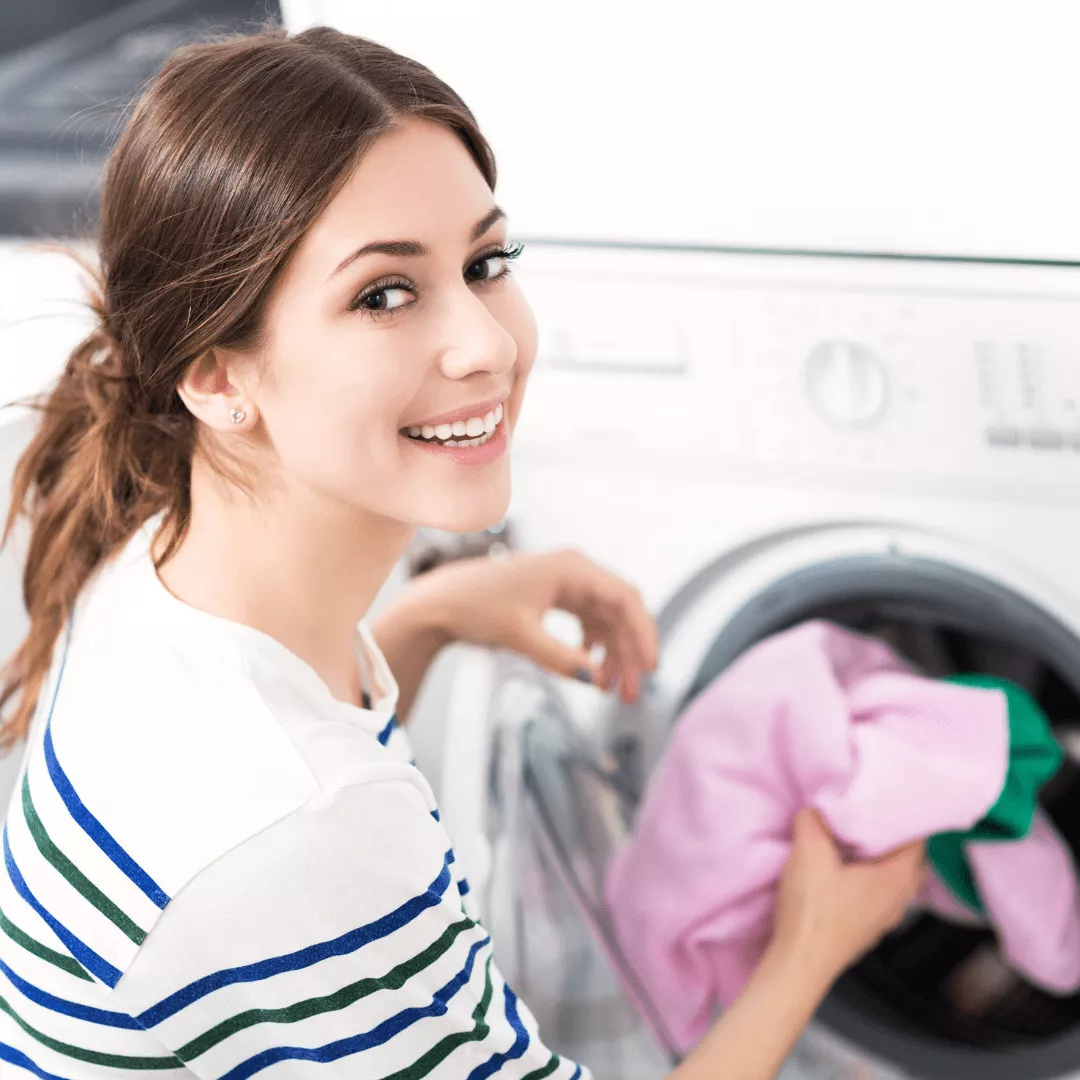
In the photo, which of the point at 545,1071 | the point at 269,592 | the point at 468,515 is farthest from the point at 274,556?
the point at 545,1071

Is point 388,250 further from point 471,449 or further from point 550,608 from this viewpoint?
point 550,608

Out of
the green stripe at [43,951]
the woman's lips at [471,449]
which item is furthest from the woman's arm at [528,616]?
the green stripe at [43,951]

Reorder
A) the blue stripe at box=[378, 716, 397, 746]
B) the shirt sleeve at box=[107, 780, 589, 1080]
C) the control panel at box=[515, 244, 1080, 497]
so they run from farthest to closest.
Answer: the control panel at box=[515, 244, 1080, 497] < the blue stripe at box=[378, 716, 397, 746] < the shirt sleeve at box=[107, 780, 589, 1080]

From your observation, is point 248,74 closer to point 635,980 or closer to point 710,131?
point 710,131

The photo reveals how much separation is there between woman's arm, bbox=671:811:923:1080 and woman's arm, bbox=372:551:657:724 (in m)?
0.22

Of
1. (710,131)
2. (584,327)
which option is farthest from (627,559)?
(710,131)

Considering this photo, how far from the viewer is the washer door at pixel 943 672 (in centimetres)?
107

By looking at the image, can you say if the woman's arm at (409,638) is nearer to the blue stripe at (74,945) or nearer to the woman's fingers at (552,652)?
the woman's fingers at (552,652)

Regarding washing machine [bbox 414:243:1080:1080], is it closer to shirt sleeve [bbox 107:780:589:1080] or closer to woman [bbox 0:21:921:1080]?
woman [bbox 0:21:921:1080]

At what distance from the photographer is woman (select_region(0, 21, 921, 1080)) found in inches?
26.9

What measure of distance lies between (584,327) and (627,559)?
0.71ft

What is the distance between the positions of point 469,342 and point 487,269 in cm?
10

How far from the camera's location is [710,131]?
105cm

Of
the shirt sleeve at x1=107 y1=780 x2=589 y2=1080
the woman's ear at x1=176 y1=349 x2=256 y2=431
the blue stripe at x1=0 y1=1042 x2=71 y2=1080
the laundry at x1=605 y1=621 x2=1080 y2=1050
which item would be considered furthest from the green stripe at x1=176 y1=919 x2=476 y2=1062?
the laundry at x1=605 y1=621 x2=1080 y2=1050
